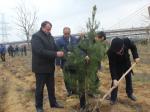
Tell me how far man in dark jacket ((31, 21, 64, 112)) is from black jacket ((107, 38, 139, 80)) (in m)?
1.38

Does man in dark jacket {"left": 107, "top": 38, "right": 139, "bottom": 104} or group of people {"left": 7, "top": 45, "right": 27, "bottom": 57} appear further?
group of people {"left": 7, "top": 45, "right": 27, "bottom": 57}

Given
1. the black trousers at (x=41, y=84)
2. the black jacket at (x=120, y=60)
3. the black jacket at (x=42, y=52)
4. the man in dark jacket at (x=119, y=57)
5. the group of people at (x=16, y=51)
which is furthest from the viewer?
the group of people at (x=16, y=51)

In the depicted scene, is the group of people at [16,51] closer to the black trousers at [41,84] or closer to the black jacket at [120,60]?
the black jacket at [120,60]

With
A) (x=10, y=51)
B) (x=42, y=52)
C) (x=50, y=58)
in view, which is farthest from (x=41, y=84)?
(x=10, y=51)

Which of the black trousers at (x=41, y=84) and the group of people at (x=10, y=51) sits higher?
the black trousers at (x=41, y=84)

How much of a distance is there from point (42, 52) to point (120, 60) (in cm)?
204

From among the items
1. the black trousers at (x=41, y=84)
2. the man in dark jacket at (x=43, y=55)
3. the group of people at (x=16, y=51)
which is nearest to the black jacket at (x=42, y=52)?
the man in dark jacket at (x=43, y=55)

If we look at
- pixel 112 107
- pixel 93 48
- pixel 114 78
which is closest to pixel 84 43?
pixel 93 48

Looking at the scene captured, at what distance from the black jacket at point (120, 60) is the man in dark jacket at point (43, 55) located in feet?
4.54

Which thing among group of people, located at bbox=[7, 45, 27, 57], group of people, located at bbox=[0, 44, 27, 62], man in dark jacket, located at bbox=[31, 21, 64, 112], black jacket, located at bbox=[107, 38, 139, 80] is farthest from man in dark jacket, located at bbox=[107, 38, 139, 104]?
group of people, located at bbox=[7, 45, 27, 57]

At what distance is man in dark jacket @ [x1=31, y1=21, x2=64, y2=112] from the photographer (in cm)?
852

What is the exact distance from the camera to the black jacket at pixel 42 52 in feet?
27.9

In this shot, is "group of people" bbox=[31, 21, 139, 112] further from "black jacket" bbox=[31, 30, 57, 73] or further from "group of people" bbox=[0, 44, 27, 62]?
"group of people" bbox=[0, 44, 27, 62]

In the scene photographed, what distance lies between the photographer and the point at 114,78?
9.23 metres
